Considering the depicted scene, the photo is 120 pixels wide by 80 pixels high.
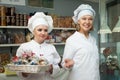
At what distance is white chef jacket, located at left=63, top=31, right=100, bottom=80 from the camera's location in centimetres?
163

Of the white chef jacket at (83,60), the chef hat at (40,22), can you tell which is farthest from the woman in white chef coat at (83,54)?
the chef hat at (40,22)

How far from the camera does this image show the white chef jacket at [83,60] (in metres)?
1.63

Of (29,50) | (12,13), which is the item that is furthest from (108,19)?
(12,13)

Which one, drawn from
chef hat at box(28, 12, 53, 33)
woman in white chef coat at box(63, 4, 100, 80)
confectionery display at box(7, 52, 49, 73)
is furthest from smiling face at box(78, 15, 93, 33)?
confectionery display at box(7, 52, 49, 73)

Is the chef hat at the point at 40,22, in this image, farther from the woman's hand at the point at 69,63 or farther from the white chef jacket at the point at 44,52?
the woman's hand at the point at 69,63

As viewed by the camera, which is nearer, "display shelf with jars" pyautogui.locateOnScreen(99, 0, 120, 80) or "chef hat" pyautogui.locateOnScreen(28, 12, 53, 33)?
"display shelf with jars" pyautogui.locateOnScreen(99, 0, 120, 80)

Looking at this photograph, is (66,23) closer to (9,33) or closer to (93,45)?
(9,33)

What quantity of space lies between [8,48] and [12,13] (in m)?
0.50

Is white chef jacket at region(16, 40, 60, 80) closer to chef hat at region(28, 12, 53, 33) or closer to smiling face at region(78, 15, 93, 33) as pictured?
chef hat at region(28, 12, 53, 33)

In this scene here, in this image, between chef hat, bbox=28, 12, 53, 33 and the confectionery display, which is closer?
the confectionery display

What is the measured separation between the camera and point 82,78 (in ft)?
5.38

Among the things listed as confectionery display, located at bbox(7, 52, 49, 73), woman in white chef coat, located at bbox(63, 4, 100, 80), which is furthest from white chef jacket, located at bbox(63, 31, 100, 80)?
confectionery display, located at bbox(7, 52, 49, 73)

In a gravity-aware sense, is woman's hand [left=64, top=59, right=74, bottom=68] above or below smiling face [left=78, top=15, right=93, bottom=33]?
below

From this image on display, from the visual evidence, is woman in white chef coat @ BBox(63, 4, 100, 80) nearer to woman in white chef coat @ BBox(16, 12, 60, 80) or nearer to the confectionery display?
woman in white chef coat @ BBox(16, 12, 60, 80)
